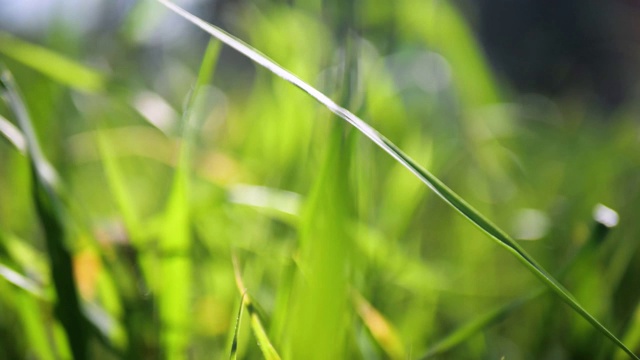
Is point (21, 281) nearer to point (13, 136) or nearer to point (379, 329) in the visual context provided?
point (13, 136)

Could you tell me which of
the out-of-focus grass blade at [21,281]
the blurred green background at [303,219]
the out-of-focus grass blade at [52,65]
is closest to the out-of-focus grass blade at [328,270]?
the blurred green background at [303,219]

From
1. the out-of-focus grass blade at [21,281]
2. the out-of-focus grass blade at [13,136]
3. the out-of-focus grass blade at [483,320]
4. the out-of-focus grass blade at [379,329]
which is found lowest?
the out-of-focus grass blade at [483,320]

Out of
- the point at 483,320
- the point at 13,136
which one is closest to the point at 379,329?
the point at 483,320

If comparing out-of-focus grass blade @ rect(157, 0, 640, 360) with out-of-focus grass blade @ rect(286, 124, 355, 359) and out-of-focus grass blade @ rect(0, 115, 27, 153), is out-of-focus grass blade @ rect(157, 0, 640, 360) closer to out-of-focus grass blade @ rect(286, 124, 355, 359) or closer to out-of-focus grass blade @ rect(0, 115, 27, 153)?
out-of-focus grass blade @ rect(286, 124, 355, 359)

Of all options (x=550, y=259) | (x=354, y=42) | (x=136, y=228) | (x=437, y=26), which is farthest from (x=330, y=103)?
(x=437, y=26)

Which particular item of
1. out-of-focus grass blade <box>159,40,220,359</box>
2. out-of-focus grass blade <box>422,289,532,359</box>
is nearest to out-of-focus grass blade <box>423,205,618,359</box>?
out-of-focus grass blade <box>422,289,532,359</box>

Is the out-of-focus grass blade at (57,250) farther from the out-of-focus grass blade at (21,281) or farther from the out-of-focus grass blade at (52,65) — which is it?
the out-of-focus grass blade at (52,65)
